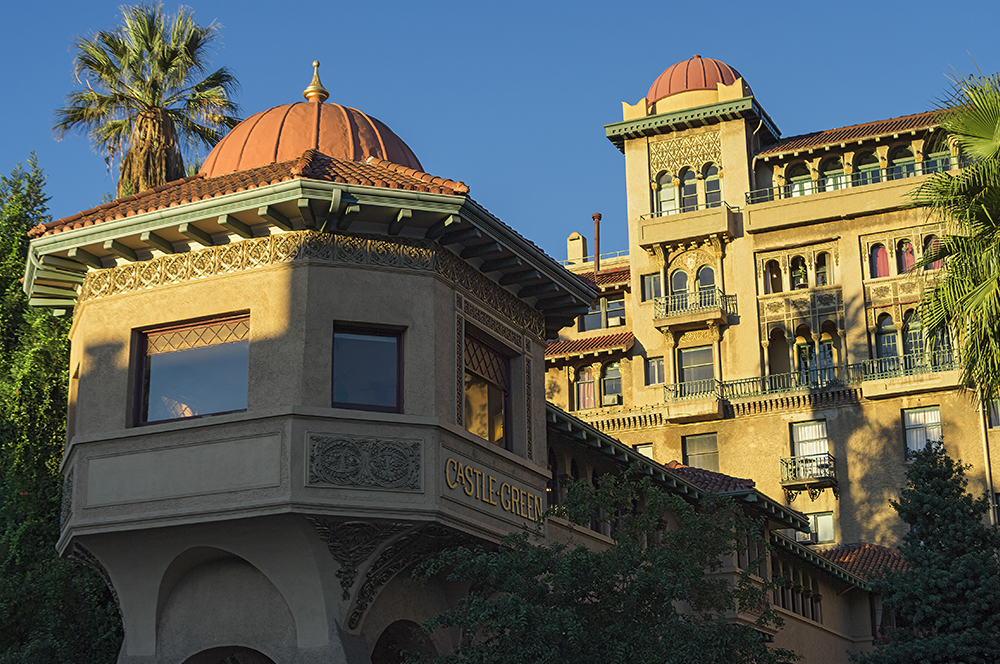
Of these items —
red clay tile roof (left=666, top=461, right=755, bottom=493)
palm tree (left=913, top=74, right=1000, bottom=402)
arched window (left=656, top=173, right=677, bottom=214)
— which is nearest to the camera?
palm tree (left=913, top=74, right=1000, bottom=402)

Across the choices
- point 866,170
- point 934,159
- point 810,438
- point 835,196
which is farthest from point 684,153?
point 810,438

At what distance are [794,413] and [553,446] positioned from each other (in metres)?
32.2

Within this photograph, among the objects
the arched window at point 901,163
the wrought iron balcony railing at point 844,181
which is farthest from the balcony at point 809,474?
the arched window at point 901,163

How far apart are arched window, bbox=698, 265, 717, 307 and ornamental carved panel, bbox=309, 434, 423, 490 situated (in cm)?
3976

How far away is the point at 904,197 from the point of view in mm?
51000

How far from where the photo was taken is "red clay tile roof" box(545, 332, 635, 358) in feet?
184

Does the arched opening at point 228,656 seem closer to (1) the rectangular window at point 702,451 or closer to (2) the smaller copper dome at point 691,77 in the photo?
(1) the rectangular window at point 702,451

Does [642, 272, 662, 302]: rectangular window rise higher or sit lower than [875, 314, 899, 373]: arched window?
higher

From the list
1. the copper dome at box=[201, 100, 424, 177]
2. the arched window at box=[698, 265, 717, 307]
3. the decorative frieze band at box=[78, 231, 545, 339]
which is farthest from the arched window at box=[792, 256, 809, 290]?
the decorative frieze band at box=[78, 231, 545, 339]

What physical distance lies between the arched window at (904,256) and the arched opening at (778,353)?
Result: 5653mm

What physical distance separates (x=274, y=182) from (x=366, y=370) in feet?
9.07

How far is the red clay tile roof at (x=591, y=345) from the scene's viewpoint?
5597 cm

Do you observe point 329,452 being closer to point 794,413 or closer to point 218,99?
point 218,99

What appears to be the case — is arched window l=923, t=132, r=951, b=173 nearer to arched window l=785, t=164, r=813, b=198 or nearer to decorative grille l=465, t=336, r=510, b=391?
arched window l=785, t=164, r=813, b=198
